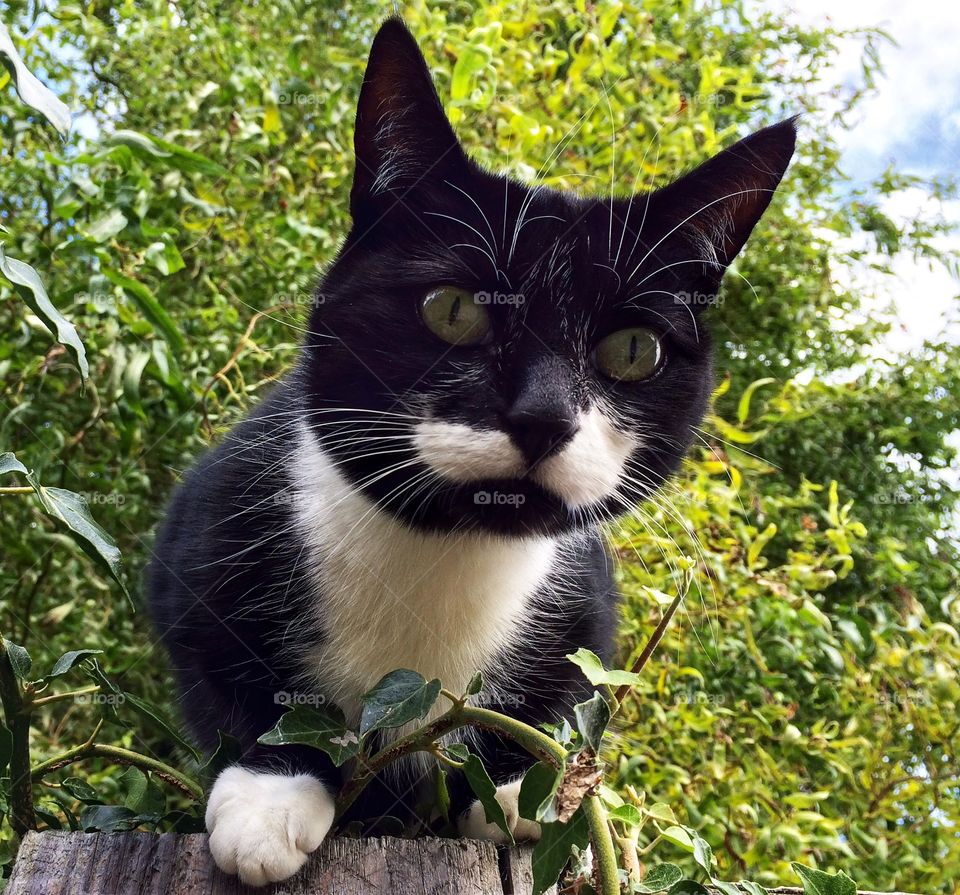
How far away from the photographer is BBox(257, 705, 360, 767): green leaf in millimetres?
727

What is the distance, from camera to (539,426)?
0.78 meters

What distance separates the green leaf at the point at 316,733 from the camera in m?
0.73

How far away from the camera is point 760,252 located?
2.19 metres

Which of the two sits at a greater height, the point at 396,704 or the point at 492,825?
the point at 396,704

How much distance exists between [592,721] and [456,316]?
1.36ft

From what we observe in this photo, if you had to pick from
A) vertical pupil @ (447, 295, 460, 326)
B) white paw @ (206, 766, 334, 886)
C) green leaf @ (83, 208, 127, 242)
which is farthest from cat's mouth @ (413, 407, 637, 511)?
green leaf @ (83, 208, 127, 242)

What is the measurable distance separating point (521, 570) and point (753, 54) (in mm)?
1816

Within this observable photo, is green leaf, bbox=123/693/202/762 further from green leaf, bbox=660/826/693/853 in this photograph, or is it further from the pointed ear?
the pointed ear

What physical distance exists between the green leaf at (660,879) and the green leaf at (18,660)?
56 centimetres
